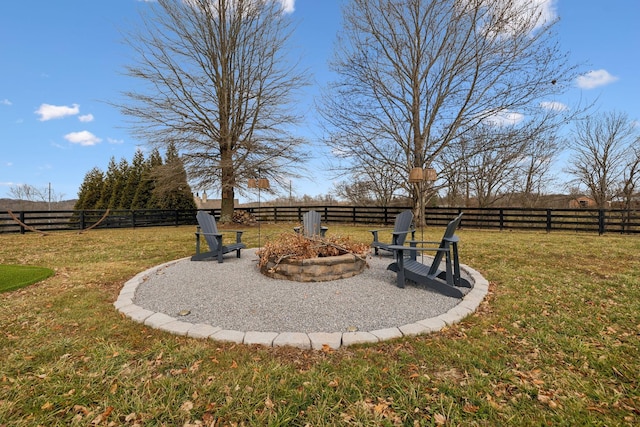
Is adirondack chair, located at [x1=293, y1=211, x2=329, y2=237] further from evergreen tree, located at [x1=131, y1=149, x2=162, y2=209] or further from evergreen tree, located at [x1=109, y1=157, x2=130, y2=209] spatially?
evergreen tree, located at [x1=109, y1=157, x2=130, y2=209]

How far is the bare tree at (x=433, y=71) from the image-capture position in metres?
10.2

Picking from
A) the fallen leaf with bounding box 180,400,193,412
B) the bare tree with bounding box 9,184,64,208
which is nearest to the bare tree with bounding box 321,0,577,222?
the fallen leaf with bounding box 180,400,193,412

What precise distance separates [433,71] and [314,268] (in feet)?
36.4

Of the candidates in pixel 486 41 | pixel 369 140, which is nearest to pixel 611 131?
pixel 486 41

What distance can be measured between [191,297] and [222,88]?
11.7 metres

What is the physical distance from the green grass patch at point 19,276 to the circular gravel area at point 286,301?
1617 millimetres

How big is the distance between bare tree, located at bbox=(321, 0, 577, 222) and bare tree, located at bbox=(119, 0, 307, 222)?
2576mm

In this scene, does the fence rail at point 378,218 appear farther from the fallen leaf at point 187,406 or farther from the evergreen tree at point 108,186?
the fallen leaf at point 187,406

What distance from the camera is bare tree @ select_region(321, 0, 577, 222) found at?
1017 cm

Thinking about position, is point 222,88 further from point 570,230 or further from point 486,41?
point 570,230

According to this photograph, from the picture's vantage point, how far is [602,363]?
1954 millimetres

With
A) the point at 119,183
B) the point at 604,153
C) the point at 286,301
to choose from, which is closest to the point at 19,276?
the point at 286,301

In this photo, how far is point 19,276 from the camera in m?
4.23

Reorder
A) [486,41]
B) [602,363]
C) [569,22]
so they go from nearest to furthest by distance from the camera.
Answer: [602,363]
[569,22]
[486,41]
